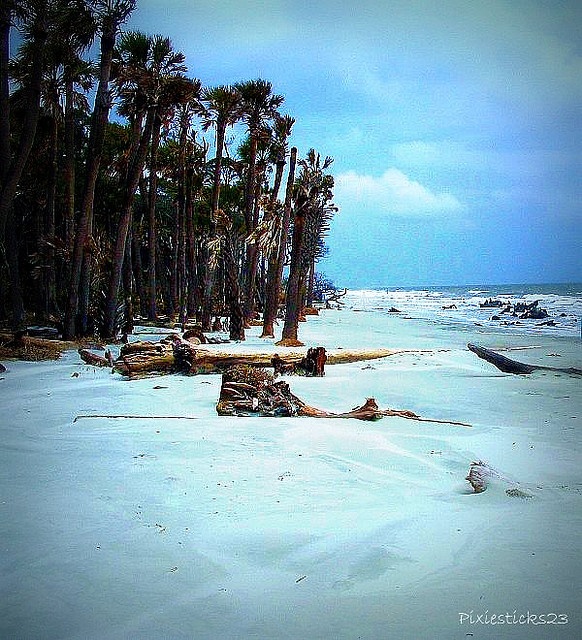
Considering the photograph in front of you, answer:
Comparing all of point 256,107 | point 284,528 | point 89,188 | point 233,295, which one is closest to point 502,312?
point 256,107

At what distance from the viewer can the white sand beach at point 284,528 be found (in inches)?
68.5

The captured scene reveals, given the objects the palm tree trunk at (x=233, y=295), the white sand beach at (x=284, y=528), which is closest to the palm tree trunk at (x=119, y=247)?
the palm tree trunk at (x=233, y=295)

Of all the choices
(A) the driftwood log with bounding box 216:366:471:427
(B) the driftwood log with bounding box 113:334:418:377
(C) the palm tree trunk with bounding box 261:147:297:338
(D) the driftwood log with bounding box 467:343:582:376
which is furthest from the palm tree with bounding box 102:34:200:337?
(A) the driftwood log with bounding box 216:366:471:427

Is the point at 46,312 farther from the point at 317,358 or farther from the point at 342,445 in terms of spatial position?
the point at 342,445

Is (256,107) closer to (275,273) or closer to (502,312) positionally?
(275,273)

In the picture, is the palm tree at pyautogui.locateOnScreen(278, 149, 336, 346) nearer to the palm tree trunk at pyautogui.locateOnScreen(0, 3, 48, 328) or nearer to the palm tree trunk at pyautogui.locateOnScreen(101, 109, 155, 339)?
the palm tree trunk at pyautogui.locateOnScreen(101, 109, 155, 339)

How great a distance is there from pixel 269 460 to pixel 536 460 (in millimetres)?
1648

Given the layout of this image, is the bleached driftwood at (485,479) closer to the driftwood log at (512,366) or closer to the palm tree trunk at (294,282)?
the driftwood log at (512,366)

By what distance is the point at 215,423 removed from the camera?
14.1ft

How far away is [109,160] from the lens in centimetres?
2034

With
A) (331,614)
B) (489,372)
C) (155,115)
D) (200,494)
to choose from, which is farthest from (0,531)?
(155,115)

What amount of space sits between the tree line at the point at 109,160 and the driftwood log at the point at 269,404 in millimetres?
6532

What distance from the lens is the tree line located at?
414 inches

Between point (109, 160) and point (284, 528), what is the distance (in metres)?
20.2
